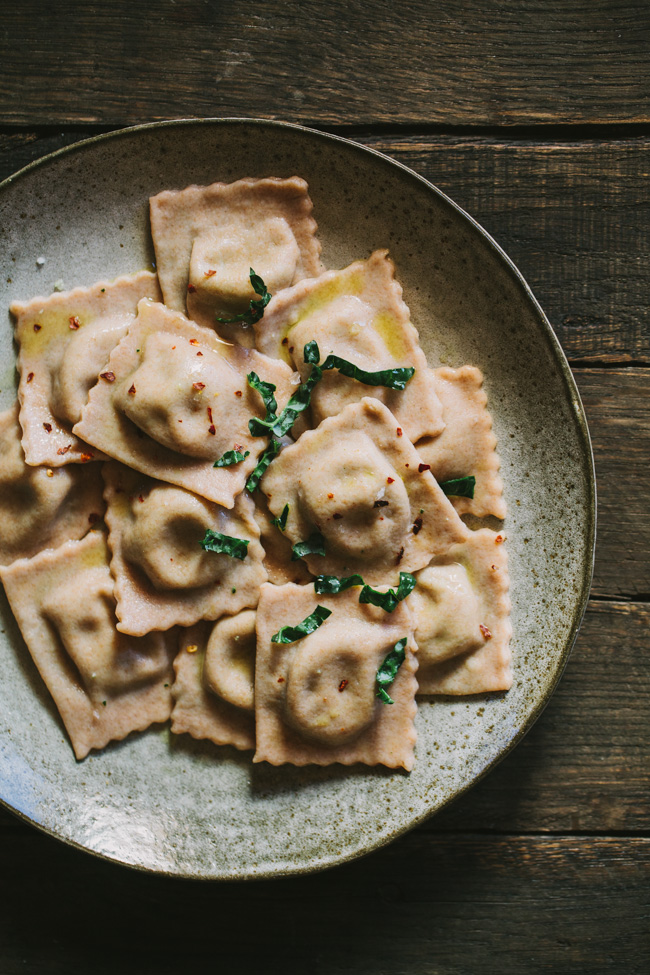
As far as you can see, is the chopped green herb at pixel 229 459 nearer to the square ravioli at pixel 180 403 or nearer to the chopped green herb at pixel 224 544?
the square ravioli at pixel 180 403

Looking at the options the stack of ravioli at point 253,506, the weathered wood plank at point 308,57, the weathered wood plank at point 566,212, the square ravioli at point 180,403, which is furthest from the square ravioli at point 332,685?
the weathered wood plank at point 308,57

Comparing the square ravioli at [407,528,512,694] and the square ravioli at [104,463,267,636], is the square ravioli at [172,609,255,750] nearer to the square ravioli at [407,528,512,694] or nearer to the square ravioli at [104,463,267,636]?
the square ravioli at [104,463,267,636]

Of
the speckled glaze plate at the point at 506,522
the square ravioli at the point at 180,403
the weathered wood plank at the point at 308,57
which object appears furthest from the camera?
the weathered wood plank at the point at 308,57

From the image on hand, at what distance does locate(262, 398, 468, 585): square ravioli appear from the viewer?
8.54ft

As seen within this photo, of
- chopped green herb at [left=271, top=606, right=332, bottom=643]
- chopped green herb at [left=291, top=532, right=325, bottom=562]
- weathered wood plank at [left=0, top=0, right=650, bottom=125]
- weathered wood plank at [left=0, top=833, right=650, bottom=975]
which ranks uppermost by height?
weathered wood plank at [left=0, top=0, right=650, bottom=125]

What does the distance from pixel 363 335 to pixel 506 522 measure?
3.32 ft

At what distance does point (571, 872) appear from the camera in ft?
10.4

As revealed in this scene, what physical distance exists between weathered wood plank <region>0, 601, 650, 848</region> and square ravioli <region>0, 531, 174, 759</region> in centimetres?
85

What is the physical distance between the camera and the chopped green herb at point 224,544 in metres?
2.63

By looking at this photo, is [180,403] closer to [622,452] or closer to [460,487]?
[460,487]

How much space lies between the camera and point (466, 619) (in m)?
2.75

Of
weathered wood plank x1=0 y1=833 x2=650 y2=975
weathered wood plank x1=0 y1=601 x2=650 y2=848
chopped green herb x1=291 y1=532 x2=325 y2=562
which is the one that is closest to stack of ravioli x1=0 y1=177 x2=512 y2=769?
chopped green herb x1=291 y1=532 x2=325 y2=562

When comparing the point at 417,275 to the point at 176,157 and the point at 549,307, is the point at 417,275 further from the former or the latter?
the point at 176,157

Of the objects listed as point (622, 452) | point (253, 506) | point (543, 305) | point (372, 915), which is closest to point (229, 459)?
point (253, 506)
